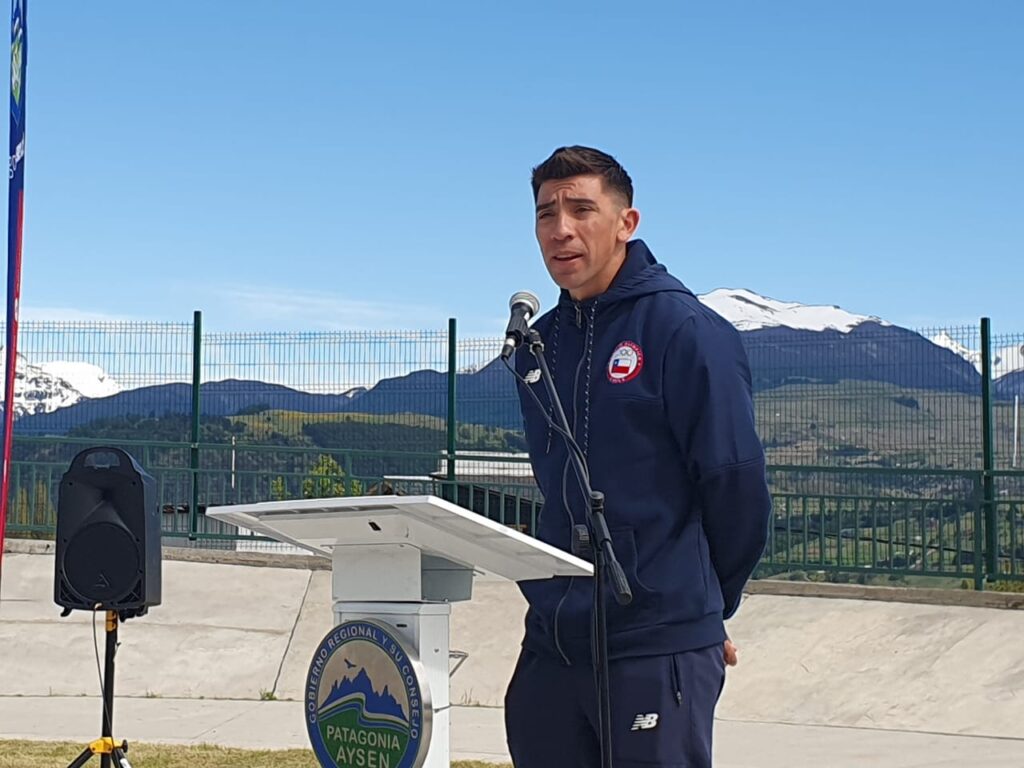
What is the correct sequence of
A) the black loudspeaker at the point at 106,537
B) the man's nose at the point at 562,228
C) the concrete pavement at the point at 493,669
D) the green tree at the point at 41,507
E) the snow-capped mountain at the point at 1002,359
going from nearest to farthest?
the man's nose at the point at 562,228 → the black loudspeaker at the point at 106,537 → the concrete pavement at the point at 493,669 → the snow-capped mountain at the point at 1002,359 → the green tree at the point at 41,507

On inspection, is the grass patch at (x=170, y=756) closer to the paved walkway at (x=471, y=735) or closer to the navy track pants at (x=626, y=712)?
the paved walkway at (x=471, y=735)

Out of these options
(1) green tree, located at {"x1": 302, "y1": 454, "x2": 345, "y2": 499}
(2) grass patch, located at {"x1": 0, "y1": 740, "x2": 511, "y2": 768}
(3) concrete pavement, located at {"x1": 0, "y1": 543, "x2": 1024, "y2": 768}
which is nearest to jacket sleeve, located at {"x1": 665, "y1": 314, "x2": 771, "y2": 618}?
(2) grass patch, located at {"x1": 0, "y1": 740, "x2": 511, "y2": 768}

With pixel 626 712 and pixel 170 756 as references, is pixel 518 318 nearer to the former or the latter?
pixel 626 712

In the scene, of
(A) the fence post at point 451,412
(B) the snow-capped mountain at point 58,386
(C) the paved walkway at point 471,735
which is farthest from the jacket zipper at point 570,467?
(B) the snow-capped mountain at point 58,386

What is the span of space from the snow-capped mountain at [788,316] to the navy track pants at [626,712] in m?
7.21

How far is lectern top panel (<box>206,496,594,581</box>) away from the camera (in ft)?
8.58

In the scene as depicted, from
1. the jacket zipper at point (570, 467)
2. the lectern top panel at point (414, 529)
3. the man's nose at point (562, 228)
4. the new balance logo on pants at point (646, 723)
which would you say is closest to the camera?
the lectern top panel at point (414, 529)

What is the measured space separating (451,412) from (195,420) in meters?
2.45

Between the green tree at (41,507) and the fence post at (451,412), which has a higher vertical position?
the fence post at (451,412)

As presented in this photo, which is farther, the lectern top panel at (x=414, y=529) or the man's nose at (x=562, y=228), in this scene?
the man's nose at (x=562, y=228)

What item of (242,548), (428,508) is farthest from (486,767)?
(242,548)

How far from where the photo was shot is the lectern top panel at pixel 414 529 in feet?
8.58

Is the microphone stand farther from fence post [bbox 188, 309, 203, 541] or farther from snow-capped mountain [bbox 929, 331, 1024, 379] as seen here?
fence post [bbox 188, 309, 203, 541]

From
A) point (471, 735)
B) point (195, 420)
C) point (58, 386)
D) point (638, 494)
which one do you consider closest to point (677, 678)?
point (638, 494)
